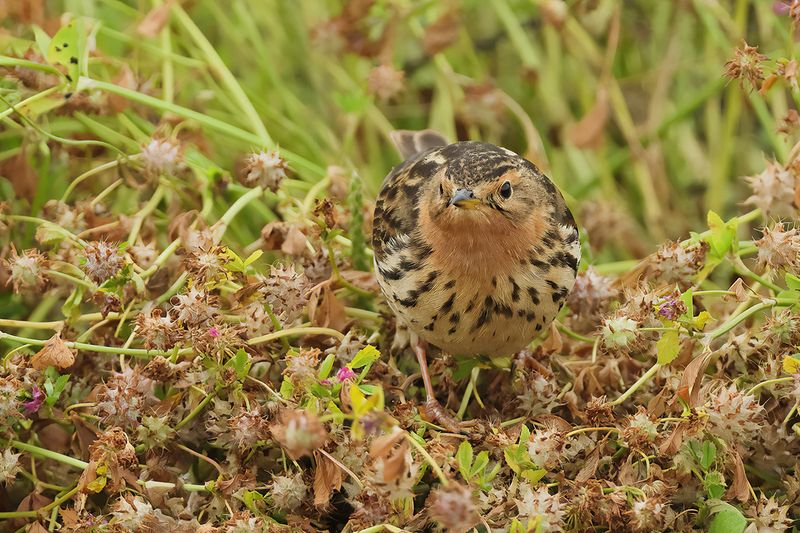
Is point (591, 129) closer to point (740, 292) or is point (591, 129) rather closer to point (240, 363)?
point (740, 292)

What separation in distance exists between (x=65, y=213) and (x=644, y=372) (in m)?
1.50

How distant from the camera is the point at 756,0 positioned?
3.98 meters

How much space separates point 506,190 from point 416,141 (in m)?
0.98

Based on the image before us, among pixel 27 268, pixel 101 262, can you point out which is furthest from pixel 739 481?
pixel 27 268

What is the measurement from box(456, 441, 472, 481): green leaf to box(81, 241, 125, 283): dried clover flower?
879 millimetres

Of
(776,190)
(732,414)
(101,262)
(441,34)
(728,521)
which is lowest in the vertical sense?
(728,521)

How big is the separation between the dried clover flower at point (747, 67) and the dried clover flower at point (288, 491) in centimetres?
127

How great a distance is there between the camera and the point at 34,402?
2205 mm

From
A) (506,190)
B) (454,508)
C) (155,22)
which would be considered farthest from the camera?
(155,22)

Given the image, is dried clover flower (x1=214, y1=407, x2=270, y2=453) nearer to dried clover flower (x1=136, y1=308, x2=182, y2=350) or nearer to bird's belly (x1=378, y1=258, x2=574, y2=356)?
dried clover flower (x1=136, y1=308, x2=182, y2=350)

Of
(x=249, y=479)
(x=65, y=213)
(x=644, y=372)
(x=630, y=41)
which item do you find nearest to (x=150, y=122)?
(x=65, y=213)

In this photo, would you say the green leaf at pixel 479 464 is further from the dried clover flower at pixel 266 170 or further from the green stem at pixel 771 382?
the dried clover flower at pixel 266 170

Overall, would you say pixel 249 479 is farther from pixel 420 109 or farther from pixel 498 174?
pixel 420 109

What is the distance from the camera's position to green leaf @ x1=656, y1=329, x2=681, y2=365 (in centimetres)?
208
